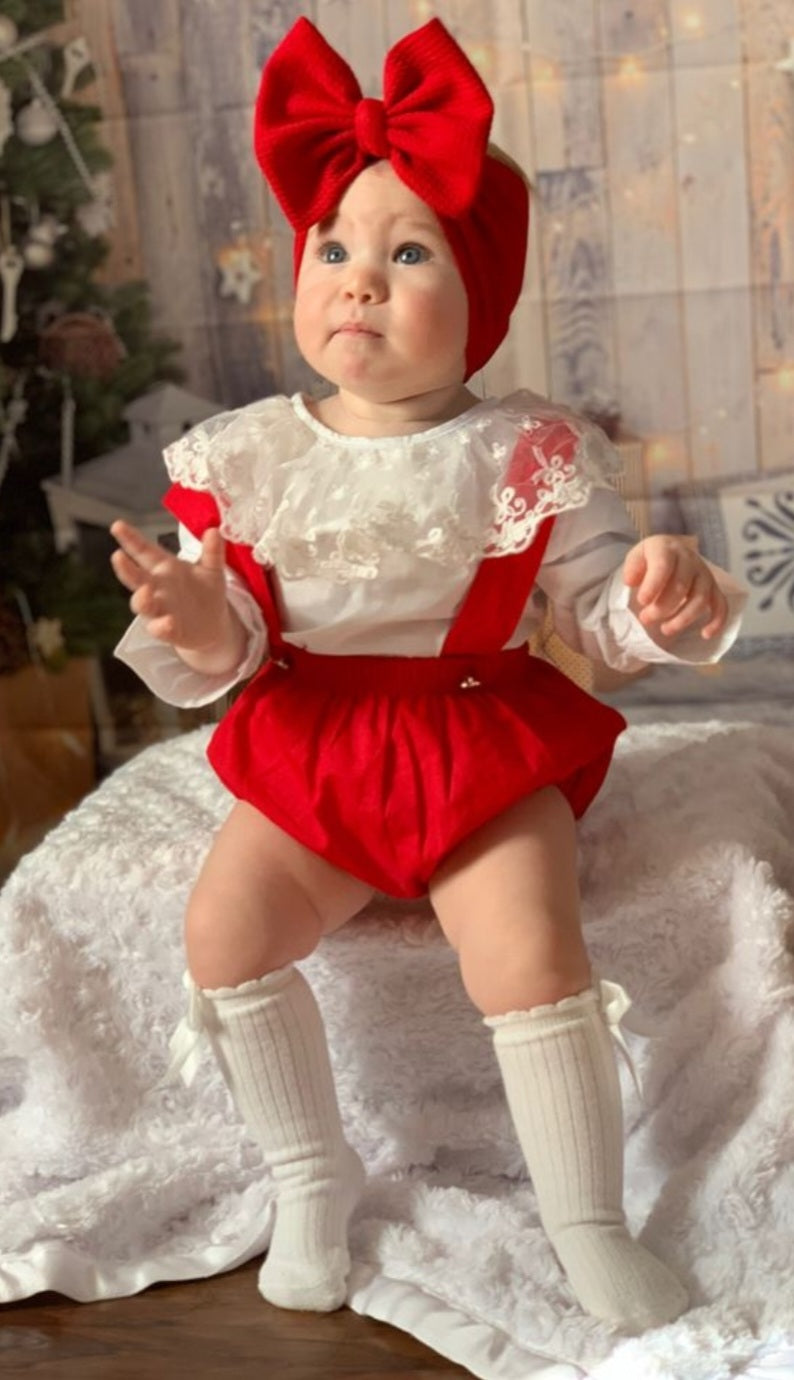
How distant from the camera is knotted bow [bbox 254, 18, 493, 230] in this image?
42.8 inches

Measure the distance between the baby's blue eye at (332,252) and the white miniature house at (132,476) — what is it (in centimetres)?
109

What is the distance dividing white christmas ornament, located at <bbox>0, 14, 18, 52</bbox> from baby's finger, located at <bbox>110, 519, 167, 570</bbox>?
4.25ft

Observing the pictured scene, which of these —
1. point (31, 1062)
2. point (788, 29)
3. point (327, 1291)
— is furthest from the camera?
point (788, 29)

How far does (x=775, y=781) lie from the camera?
1.34 metres

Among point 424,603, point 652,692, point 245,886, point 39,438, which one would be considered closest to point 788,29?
point 652,692

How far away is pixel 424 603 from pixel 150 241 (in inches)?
49.1

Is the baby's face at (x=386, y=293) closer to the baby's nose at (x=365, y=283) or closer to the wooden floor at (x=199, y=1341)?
the baby's nose at (x=365, y=283)

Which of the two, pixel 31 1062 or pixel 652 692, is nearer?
pixel 31 1062

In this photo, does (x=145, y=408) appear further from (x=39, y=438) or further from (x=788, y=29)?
(x=788, y=29)

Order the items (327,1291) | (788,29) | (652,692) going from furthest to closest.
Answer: (652,692), (788,29), (327,1291)

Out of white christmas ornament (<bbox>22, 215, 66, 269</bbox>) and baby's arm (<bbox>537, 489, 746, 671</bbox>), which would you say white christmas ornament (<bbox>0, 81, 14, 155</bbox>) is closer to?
white christmas ornament (<bbox>22, 215, 66, 269</bbox>)

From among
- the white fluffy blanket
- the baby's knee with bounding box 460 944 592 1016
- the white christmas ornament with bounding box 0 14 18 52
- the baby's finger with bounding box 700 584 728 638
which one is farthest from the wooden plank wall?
the baby's knee with bounding box 460 944 592 1016

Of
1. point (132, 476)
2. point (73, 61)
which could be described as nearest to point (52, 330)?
point (132, 476)

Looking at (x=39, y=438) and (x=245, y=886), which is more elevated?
(x=39, y=438)
